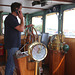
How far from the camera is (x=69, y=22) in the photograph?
153 inches

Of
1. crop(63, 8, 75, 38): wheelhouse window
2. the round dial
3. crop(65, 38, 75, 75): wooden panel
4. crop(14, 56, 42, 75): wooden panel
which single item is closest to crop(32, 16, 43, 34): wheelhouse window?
crop(63, 8, 75, 38): wheelhouse window

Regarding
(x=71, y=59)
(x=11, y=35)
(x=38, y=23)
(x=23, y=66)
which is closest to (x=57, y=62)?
(x=71, y=59)

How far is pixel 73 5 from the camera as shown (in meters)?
3.67

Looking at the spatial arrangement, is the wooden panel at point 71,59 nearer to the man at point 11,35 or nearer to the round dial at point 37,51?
the man at point 11,35

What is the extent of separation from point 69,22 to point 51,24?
4.31 ft

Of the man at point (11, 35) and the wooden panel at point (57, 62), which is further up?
the man at point (11, 35)

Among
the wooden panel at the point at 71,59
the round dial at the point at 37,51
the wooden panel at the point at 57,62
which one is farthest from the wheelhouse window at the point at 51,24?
the round dial at the point at 37,51

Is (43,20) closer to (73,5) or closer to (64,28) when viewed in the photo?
(64,28)

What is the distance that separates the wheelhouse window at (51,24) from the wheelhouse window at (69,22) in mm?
647

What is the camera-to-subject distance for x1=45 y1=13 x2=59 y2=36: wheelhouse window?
4.73m

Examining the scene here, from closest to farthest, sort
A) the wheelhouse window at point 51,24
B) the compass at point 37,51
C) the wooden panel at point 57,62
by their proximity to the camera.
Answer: the compass at point 37,51 < the wooden panel at point 57,62 < the wheelhouse window at point 51,24

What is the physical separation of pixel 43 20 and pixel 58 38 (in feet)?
10.0

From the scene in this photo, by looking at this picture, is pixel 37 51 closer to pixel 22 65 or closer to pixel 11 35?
pixel 22 65

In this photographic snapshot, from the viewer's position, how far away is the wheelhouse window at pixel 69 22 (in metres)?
3.71
